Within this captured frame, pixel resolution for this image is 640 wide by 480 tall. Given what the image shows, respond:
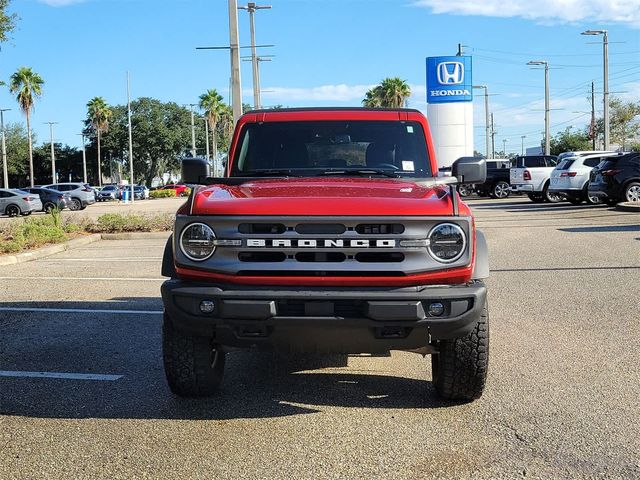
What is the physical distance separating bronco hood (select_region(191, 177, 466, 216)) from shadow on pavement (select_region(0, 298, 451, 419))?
1358 millimetres

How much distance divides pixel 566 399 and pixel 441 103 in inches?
1787

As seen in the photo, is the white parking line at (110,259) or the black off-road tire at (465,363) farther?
the white parking line at (110,259)

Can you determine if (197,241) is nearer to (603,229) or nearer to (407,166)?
(407,166)

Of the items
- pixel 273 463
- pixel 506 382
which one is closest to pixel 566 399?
pixel 506 382

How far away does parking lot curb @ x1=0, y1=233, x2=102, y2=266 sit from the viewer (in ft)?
44.5

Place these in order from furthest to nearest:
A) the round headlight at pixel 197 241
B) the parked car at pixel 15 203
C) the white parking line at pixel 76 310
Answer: the parked car at pixel 15 203, the white parking line at pixel 76 310, the round headlight at pixel 197 241

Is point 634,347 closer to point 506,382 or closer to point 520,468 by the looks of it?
point 506,382

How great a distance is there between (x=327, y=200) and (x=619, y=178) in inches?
816

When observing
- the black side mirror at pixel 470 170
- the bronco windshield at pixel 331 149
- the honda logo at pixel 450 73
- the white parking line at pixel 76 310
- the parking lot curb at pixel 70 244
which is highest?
the honda logo at pixel 450 73

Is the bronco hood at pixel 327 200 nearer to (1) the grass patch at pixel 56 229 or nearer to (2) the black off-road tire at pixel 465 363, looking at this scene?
(2) the black off-road tire at pixel 465 363

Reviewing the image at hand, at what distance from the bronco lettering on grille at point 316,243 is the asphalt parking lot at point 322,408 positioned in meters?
1.12

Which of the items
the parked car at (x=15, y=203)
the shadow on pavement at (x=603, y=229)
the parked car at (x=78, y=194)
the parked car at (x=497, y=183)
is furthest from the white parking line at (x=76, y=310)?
the parked car at (x=78, y=194)

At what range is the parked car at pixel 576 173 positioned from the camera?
25.6m

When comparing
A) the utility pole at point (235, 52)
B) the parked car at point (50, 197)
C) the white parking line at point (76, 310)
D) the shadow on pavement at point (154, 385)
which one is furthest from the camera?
the parked car at point (50, 197)
